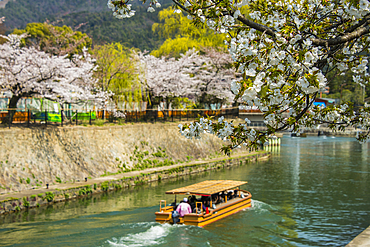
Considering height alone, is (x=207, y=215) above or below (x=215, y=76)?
below

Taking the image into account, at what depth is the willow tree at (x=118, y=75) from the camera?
34688mm

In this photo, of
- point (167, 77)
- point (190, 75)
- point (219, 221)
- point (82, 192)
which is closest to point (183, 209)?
point (219, 221)

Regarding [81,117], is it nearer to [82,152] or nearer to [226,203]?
[82,152]

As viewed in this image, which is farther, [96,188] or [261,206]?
[96,188]

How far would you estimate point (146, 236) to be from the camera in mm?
13859

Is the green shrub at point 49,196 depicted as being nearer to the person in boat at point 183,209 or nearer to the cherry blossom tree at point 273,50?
the person in boat at point 183,209

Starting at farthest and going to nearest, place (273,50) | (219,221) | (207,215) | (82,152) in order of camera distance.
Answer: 1. (82,152)
2. (219,221)
3. (207,215)
4. (273,50)

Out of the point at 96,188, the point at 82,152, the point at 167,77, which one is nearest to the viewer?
the point at 96,188

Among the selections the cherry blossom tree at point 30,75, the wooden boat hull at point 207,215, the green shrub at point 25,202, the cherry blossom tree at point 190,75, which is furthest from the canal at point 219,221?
the cherry blossom tree at point 190,75

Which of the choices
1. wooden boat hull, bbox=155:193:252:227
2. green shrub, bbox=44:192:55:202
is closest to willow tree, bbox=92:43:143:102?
green shrub, bbox=44:192:55:202

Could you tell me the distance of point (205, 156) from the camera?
35.7m

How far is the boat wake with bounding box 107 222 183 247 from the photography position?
517 inches

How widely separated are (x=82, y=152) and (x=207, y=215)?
12138 mm

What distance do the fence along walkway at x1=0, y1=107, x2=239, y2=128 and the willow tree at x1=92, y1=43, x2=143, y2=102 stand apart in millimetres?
2686
